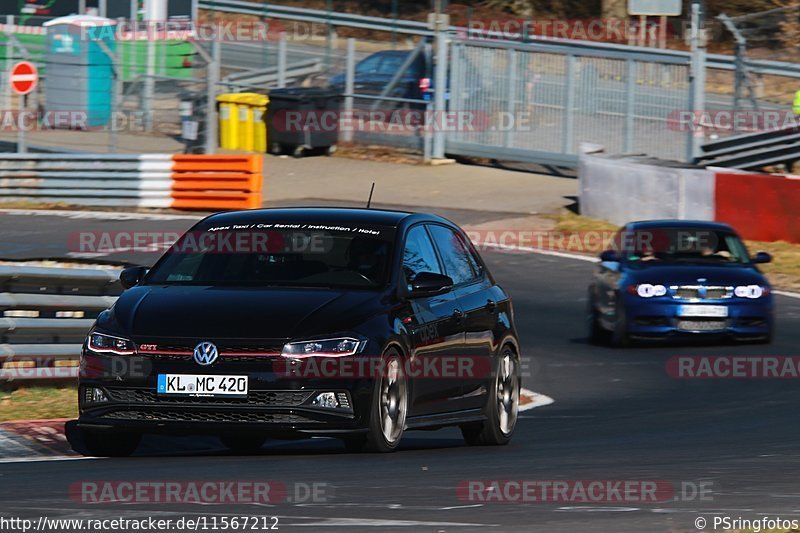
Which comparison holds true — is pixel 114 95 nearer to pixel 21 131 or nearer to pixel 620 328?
pixel 21 131

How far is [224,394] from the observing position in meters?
8.62

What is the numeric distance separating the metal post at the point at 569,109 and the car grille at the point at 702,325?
15959 millimetres

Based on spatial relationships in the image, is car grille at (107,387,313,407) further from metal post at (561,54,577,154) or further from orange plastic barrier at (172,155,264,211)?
metal post at (561,54,577,154)

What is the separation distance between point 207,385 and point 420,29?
3692cm

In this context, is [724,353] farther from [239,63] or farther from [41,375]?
[239,63]

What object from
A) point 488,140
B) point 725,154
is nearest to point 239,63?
point 488,140

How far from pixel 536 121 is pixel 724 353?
1712 cm

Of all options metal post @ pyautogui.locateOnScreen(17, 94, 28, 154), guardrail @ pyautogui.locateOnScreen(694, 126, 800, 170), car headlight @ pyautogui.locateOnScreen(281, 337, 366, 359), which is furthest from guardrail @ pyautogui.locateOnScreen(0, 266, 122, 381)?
guardrail @ pyautogui.locateOnScreen(694, 126, 800, 170)

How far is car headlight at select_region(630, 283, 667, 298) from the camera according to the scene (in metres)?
16.6

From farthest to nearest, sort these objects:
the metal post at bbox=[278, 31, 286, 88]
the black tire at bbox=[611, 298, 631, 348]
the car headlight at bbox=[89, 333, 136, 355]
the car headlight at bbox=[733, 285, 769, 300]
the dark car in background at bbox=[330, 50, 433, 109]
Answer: the metal post at bbox=[278, 31, 286, 88] < the dark car in background at bbox=[330, 50, 433, 109] < the black tire at bbox=[611, 298, 631, 348] < the car headlight at bbox=[733, 285, 769, 300] < the car headlight at bbox=[89, 333, 136, 355]

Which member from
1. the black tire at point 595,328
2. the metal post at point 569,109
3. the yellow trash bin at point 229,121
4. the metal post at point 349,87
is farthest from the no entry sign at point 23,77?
the black tire at point 595,328

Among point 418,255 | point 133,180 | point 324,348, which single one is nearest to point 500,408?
point 418,255

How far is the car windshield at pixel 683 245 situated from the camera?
57.3 feet

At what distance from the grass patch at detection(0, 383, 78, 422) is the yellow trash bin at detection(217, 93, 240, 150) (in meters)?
23.5
